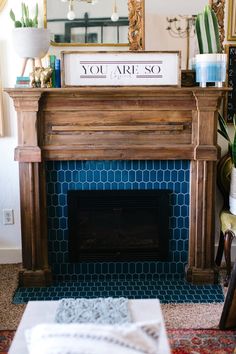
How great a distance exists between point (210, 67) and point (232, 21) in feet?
1.70

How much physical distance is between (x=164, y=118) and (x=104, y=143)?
0.40 meters

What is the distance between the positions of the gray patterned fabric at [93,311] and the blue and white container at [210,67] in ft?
5.09

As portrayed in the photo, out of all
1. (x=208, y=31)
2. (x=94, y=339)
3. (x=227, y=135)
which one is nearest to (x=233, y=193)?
(x=227, y=135)

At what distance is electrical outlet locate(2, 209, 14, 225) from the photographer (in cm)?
348

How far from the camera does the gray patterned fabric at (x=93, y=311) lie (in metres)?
1.75

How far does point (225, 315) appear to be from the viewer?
2.54 m

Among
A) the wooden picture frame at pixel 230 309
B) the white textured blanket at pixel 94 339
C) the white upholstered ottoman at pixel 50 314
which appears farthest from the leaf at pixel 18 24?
the white textured blanket at pixel 94 339

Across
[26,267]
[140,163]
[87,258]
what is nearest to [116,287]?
[87,258]

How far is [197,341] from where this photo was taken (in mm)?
2469

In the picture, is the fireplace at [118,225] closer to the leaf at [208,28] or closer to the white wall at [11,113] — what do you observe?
the white wall at [11,113]

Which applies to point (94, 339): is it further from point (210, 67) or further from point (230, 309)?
point (210, 67)

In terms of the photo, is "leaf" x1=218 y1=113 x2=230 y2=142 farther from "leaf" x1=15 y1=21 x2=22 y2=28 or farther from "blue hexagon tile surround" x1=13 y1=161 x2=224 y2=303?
"leaf" x1=15 y1=21 x2=22 y2=28

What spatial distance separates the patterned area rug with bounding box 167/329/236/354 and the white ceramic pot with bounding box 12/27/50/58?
5.73 ft

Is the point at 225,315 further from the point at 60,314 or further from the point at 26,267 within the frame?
the point at 26,267
